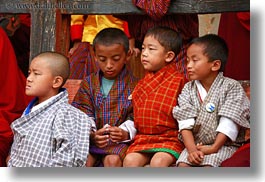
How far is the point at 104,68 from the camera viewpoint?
4.61 m

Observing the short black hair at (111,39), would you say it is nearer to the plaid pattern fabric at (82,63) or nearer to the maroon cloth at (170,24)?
the maroon cloth at (170,24)

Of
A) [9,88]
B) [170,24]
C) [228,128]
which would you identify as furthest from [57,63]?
[228,128]

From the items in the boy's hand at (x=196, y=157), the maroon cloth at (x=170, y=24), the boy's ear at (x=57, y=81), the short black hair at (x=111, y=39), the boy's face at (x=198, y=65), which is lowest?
the boy's hand at (x=196, y=157)

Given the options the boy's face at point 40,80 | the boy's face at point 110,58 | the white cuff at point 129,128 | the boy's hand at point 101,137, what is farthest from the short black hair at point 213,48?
the boy's face at point 40,80

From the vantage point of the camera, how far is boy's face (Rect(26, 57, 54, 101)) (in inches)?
173

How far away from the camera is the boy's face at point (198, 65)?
14.4 feet

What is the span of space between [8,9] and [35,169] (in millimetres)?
1210

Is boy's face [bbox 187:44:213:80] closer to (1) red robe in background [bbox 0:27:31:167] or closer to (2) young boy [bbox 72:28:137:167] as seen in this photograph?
(2) young boy [bbox 72:28:137:167]

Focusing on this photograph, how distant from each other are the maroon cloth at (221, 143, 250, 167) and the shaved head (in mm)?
1004

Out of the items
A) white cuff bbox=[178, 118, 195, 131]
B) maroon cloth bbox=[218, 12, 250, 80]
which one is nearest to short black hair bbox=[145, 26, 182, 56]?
white cuff bbox=[178, 118, 195, 131]

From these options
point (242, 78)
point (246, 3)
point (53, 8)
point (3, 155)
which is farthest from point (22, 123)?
point (242, 78)

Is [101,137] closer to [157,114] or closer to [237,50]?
[157,114]

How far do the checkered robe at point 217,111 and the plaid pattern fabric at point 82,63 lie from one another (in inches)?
44.7

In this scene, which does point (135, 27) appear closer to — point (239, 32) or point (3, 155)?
point (239, 32)
